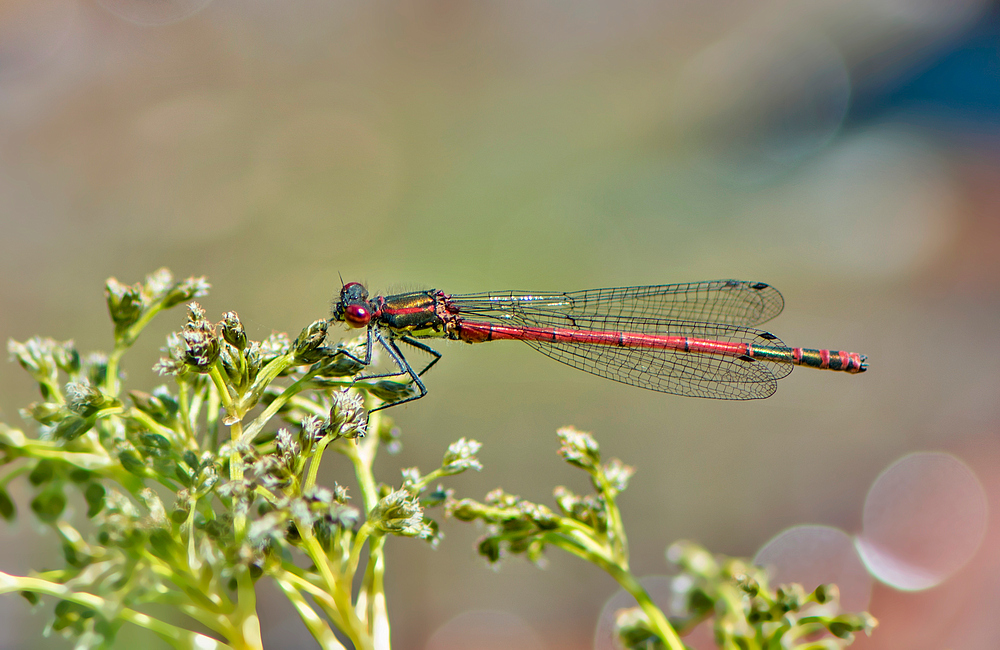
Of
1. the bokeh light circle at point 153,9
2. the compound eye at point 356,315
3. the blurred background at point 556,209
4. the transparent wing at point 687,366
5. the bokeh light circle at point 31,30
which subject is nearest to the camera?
the compound eye at point 356,315

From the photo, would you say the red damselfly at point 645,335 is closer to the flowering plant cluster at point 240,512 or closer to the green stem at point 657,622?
the flowering plant cluster at point 240,512

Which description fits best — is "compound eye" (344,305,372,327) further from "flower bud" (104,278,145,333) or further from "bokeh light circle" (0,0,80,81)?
"bokeh light circle" (0,0,80,81)

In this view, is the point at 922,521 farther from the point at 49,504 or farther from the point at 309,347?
the point at 49,504

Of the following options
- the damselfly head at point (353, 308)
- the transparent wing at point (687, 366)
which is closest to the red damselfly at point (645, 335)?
the transparent wing at point (687, 366)

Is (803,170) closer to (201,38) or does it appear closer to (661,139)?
(661,139)

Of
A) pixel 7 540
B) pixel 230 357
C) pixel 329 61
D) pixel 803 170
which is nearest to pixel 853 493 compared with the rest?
pixel 803 170

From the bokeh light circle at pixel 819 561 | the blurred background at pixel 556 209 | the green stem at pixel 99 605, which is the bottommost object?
the green stem at pixel 99 605

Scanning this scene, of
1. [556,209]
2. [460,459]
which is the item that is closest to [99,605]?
[460,459]

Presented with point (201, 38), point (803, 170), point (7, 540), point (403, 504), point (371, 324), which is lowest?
point (403, 504)
